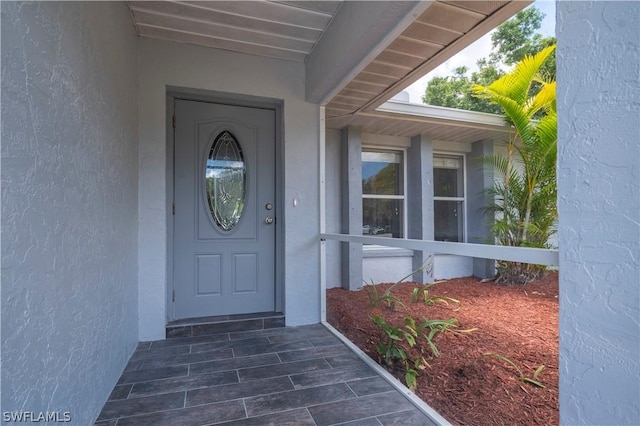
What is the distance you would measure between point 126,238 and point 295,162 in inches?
63.9

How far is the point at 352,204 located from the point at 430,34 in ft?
8.26

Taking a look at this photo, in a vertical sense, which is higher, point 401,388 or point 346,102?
point 346,102

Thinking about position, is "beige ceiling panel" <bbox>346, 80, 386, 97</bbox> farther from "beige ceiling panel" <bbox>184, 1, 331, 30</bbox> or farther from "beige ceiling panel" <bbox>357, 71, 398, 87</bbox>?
"beige ceiling panel" <bbox>184, 1, 331, 30</bbox>

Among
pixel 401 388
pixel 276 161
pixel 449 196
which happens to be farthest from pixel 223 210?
pixel 449 196

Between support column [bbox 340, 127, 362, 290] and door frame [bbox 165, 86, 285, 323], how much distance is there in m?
1.46

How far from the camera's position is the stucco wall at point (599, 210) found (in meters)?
0.80

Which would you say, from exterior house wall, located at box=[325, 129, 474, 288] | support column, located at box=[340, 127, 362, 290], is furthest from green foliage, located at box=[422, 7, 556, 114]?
support column, located at box=[340, 127, 362, 290]

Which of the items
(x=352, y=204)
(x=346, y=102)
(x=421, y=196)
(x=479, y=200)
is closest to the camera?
(x=346, y=102)

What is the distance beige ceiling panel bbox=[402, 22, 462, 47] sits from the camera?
85.0 inches

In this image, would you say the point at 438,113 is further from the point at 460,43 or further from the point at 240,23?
the point at 240,23

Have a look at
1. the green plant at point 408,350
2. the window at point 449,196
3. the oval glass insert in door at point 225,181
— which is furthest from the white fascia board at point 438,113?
the green plant at point 408,350

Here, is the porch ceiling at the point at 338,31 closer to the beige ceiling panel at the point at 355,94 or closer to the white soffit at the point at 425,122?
the beige ceiling panel at the point at 355,94

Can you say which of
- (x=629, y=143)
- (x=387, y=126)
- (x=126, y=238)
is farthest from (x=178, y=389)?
(x=387, y=126)

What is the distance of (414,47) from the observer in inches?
94.7
